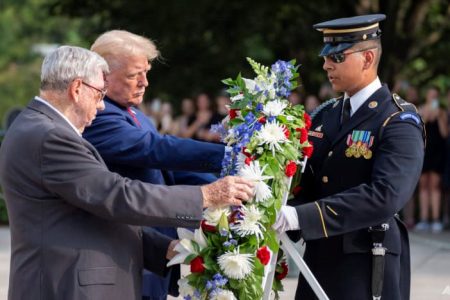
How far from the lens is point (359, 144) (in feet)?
14.4

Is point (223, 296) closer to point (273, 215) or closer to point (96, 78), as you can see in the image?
point (273, 215)

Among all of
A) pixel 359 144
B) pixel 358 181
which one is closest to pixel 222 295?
pixel 358 181

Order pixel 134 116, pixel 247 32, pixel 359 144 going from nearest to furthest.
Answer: pixel 359 144, pixel 134 116, pixel 247 32

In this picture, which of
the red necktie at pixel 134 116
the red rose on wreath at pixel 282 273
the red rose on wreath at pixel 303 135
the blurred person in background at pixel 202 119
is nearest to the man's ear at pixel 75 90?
the red necktie at pixel 134 116

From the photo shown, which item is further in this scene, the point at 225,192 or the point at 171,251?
the point at 171,251

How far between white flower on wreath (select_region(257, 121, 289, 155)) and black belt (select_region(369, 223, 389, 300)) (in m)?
0.58

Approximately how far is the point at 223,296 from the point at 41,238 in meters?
0.81

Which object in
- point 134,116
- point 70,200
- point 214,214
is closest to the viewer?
point 70,200

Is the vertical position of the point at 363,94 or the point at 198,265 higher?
the point at 363,94

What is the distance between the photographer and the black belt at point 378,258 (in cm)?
435

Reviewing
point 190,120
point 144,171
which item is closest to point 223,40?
point 190,120

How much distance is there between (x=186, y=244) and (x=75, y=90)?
838 mm

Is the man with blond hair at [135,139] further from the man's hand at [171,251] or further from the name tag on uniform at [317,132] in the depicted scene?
the name tag on uniform at [317,132]

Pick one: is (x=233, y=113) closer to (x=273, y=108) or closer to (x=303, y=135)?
(x=273, y=108)
